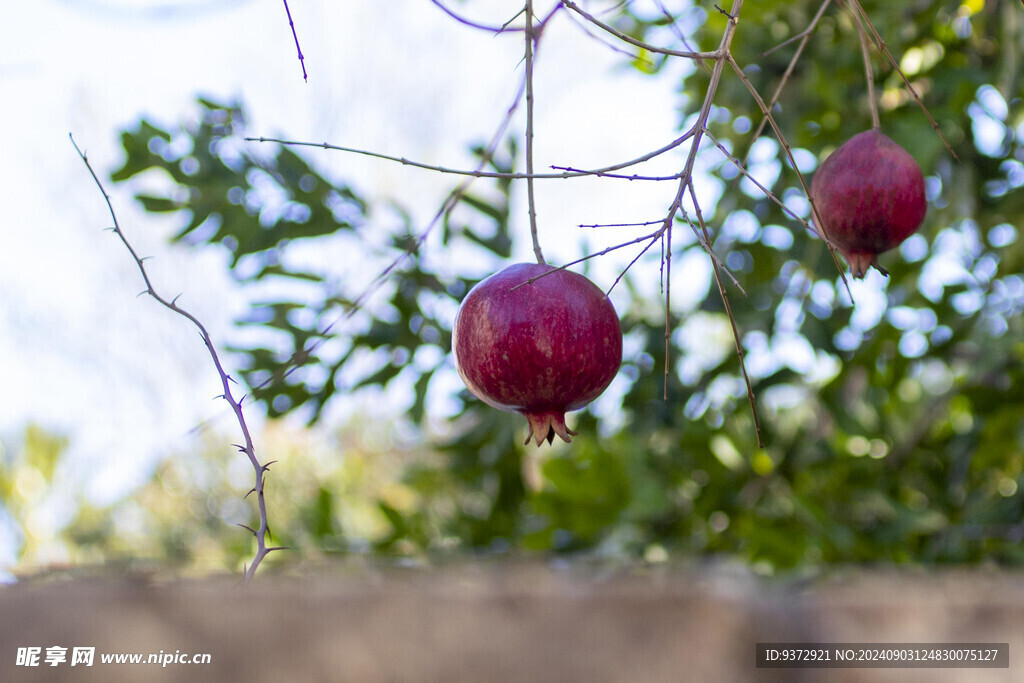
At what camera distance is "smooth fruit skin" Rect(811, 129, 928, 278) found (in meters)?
0.63

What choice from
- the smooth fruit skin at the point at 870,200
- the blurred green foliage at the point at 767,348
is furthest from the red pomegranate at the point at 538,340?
the blurred green foliage at the point at 767,348

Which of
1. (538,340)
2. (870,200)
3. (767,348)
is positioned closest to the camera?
(538,340)

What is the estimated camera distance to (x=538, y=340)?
50cm

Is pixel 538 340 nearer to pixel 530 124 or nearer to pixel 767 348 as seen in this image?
pixel 530 124

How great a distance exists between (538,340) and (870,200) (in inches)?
11.2

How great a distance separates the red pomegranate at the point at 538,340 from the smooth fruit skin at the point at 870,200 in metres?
0.22

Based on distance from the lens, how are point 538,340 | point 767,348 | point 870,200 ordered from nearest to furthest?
point 538,340, point 870,200, point 767,348

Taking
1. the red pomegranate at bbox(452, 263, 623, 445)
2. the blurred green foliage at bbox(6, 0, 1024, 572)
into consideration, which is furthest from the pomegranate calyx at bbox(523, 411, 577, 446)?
the blurred green foliage at bbox(6, 0, 1024, 572)

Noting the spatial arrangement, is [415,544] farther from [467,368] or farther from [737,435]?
[467,368]

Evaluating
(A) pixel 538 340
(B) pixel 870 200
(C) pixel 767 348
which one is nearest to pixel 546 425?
(A) pixel 538 340

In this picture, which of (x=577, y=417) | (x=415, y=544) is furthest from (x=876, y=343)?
(x=415, y=544)

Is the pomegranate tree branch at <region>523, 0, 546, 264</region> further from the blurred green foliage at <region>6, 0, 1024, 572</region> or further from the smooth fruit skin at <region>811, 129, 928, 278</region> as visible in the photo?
the blurred green foliage at <region>6, 0, 1024, 572</region>

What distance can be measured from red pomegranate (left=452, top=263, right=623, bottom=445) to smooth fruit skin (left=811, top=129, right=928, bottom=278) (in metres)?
0.22

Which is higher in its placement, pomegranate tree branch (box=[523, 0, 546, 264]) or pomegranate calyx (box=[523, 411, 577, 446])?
pomegranate tree branch (box=[523, 0, 546, 264])
